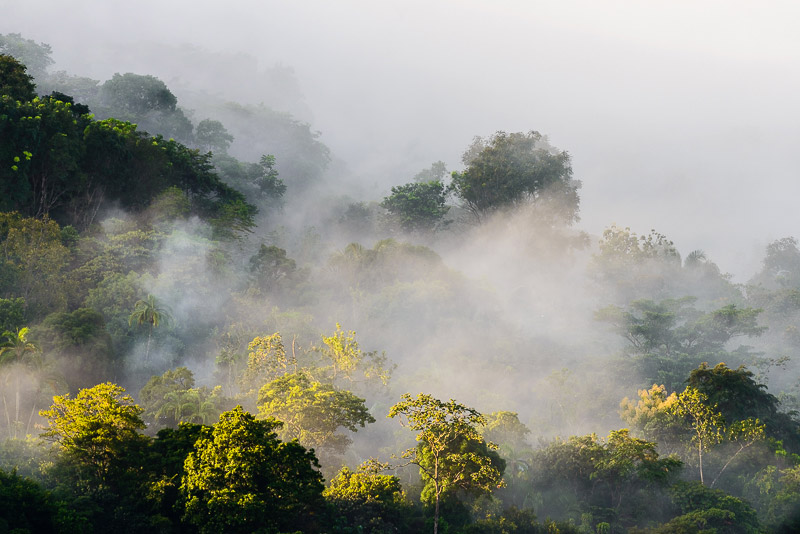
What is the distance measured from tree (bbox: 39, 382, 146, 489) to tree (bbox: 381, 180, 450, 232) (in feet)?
172

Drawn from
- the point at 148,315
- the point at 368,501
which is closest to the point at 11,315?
the point at 148,315

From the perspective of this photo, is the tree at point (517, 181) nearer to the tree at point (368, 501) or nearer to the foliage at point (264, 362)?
the foliage at point (264, 362)

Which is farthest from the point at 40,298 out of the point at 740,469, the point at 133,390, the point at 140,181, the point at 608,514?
the point at 740,469

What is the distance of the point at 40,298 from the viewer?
3894cm

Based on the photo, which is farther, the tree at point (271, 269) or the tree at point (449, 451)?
the tree at point (271, 269)

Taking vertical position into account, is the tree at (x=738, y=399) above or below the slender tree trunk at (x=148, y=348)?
below

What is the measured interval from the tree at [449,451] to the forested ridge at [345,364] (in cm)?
15

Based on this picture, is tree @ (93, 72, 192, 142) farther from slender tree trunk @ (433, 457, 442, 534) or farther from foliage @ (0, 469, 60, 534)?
foliage @ (0, 469, 60, 534)

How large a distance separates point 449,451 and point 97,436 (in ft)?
46.9

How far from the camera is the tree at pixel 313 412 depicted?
3195 cm

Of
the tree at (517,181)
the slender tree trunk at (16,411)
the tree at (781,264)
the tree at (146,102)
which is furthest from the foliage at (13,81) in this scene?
the tree at (781,264)

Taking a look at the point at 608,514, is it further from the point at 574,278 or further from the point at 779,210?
the point at 779,210

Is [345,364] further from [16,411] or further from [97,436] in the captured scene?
[97,436]

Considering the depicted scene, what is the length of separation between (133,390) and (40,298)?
25.0 ft
